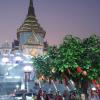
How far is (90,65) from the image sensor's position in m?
22.2

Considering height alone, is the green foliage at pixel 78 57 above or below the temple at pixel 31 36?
→ below

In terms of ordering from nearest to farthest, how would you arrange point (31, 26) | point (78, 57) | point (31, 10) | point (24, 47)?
point (78, 57), point (24, 47), point (31, 26), point (31, 10)

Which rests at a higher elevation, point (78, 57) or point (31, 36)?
point (31, 36)

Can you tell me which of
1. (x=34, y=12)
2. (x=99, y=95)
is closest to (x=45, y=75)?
(x=99, y=95)

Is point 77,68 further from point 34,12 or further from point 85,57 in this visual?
point 34,12

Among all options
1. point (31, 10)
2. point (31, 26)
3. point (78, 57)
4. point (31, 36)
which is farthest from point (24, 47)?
point (78, 57)

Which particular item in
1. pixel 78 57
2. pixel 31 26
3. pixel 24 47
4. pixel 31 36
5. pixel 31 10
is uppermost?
pixel 31 10

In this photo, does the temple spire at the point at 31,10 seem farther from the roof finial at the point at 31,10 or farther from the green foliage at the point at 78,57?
the green foliage at the point at 78,57

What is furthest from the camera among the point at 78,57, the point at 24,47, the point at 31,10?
the point at 31,10

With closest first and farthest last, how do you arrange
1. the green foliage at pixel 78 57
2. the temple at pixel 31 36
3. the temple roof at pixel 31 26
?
the green foliage at pixel 78 57
the temple at pixel 31 36
the temple roof at pixel 31 26

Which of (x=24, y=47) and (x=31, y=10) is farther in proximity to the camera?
(x=31, y=10)

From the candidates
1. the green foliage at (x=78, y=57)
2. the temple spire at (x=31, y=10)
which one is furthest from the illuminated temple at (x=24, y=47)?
the green foliage at (x=78, y=57)

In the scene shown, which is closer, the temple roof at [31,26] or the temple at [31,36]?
the temple at [31,36]

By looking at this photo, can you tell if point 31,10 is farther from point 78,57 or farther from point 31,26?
point 78,57
